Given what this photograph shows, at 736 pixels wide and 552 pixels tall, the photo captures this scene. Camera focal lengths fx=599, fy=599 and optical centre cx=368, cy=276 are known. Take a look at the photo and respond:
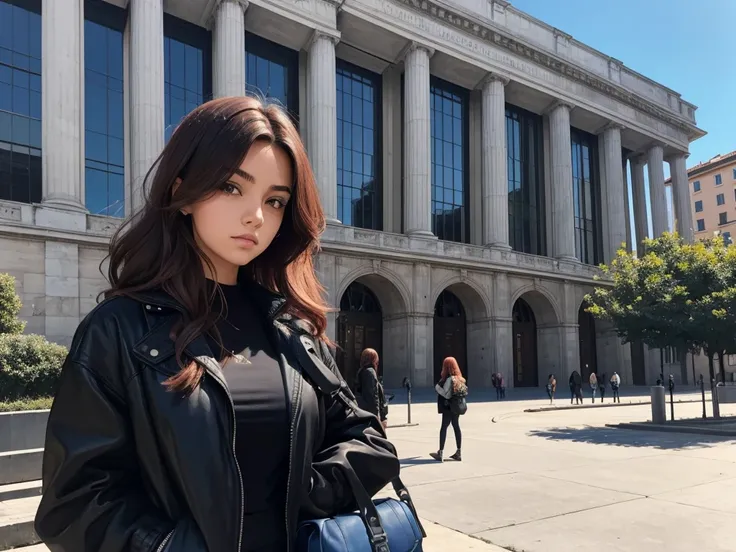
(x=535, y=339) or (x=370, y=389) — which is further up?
(x=535, y=339)

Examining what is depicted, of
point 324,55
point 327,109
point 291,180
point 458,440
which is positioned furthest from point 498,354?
point 291,180

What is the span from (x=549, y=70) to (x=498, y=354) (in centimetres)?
1919

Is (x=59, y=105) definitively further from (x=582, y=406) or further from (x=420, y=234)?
(x=582, y=406)

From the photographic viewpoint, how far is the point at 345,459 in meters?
1.80

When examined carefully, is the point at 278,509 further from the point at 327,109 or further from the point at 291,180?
the point at 327,109

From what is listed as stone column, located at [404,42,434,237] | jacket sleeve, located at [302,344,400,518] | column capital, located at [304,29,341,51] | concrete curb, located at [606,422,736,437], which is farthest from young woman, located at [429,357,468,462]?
column capital, located at [304,29,341,51]

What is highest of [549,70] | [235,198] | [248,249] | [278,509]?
[549,70]

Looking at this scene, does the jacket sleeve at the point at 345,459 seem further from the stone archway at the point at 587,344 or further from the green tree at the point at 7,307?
the stone archway at the point at 587,344

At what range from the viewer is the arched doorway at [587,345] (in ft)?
145

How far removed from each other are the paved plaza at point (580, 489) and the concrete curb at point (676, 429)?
43 cm

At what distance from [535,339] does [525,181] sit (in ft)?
36.0

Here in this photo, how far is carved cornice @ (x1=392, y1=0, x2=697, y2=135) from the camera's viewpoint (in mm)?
34000

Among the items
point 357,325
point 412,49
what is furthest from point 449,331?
point 412,49

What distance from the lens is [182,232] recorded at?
183cm
